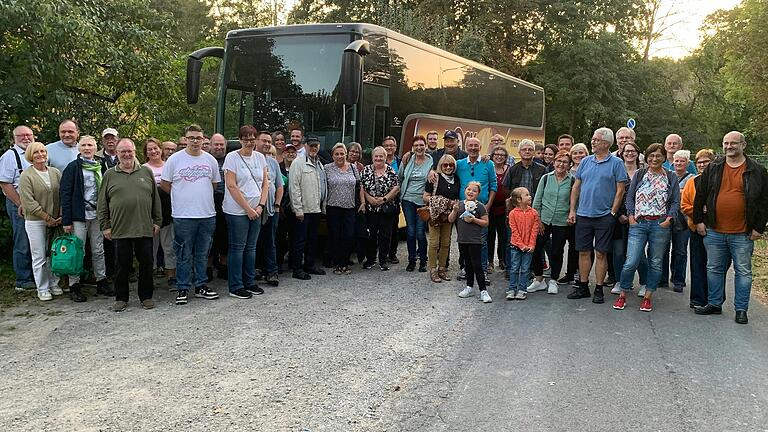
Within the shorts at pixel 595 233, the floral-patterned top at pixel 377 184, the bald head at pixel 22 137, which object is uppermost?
the bald head at pixel 22 137

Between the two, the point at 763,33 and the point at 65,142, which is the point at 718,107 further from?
the point at 65,142

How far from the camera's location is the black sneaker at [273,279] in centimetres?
779

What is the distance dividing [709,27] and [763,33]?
1059cm

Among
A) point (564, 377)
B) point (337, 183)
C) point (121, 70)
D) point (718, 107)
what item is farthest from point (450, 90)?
point (718, 107)

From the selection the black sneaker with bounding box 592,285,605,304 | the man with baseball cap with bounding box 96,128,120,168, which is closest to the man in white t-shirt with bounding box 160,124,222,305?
the man with baseball cap with bounding box 96,128,120,168

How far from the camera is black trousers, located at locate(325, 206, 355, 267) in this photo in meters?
8.62

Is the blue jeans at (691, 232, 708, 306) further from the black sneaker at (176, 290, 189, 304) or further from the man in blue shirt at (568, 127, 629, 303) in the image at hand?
the black sneaker at (176, 290, 189, 304)

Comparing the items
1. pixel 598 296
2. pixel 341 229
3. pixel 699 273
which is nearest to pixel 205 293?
pixel 341 229

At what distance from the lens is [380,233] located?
891cm

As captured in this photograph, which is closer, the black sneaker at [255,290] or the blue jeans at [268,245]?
the black sneaker at [255,290]

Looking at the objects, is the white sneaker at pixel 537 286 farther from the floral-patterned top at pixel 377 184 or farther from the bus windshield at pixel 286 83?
the bus windshield at pixel 286 83

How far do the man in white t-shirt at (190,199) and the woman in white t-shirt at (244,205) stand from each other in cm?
19

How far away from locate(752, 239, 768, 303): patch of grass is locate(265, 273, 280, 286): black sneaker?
231 inches

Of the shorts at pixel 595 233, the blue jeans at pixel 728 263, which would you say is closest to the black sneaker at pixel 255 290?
the shorts at pixel 595 233
